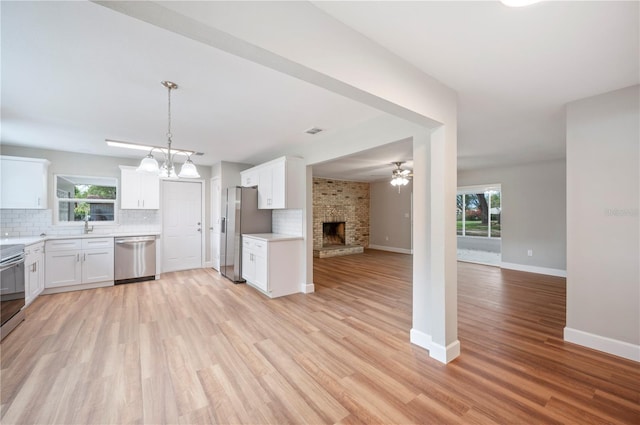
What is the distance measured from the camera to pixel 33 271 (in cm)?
395

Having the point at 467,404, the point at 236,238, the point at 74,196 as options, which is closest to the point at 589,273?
the point at 467,404

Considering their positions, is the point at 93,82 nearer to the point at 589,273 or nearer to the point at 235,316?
the point at 235,316

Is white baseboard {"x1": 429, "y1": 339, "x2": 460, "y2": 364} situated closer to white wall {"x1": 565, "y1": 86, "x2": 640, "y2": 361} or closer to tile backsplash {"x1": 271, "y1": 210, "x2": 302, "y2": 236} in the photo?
white wall {"x1": 565, "y1": 86, "x2": 640, "y2": 361}

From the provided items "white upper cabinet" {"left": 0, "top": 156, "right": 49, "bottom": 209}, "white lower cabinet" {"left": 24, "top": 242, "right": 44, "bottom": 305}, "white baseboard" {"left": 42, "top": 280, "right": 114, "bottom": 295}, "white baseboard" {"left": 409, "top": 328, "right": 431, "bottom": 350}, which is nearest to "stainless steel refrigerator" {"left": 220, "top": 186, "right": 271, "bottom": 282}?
"white baseboard" {"left": 42, "top": 280, "right": 114, "bottom": 295}

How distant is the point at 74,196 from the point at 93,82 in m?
4.04

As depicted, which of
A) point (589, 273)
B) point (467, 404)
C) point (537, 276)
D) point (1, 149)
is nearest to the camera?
point (467, 404)

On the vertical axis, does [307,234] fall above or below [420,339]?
above

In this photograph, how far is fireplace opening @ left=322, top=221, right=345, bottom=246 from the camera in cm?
914

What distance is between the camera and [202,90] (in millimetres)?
2482

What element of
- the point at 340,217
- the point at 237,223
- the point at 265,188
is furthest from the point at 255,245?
the point at 340,217

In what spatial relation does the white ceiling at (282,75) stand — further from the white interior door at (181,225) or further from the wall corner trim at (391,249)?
the wall corner trim at (391,249)

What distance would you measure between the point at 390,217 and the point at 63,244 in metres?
8.38

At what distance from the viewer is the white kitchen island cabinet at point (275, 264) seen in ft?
13.9

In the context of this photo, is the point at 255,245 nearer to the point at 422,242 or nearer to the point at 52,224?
the point at 422,242
